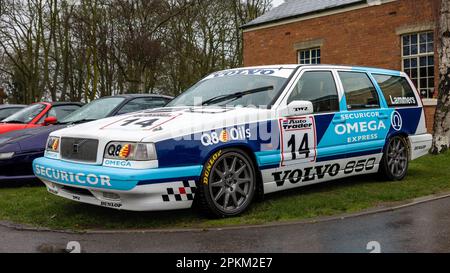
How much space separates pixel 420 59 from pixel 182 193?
44.5 feet

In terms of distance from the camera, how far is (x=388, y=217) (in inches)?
196

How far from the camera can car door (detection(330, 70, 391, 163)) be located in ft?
20.2

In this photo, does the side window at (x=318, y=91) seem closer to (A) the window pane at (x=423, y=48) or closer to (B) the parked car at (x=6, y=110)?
(B) the parked car at (x=6, y=110)

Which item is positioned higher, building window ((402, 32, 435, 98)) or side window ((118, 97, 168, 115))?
building window ((402, 32, 435, 98))

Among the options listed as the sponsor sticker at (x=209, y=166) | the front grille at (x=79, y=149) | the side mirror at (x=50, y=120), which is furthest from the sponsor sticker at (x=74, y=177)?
the side mirror at (x=50, y=120)

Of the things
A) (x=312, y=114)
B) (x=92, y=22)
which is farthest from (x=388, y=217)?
(x=92, y=22)

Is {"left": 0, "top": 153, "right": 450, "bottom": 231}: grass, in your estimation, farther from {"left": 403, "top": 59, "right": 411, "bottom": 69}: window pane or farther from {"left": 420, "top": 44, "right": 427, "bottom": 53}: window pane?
{"left": 403, "top": 59, "right": 411, "bottom": 69}: window pane

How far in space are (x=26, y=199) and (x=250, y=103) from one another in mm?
3086

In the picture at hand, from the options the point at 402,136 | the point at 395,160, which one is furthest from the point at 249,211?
the point at 402,136

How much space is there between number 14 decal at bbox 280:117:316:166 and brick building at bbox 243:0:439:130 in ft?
32.8

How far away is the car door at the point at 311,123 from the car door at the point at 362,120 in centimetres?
16

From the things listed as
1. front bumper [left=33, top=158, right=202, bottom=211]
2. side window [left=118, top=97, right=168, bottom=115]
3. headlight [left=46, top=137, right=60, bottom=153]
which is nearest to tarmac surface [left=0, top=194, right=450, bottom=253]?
front bumper [left=33, top=158, right=202, bottom=211]

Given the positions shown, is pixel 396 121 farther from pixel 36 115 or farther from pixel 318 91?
pixel 36 115
